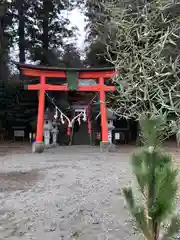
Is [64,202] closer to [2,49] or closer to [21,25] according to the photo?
[2,49]

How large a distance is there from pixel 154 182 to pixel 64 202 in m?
2.35

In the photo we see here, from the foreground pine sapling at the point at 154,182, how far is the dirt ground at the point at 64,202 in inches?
7.6

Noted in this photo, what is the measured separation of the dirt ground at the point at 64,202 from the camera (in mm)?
2588

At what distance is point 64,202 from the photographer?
135 inches

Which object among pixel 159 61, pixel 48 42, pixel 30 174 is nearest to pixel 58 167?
pixel 30 174

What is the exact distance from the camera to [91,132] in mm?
10805

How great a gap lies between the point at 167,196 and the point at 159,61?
4.25 ft

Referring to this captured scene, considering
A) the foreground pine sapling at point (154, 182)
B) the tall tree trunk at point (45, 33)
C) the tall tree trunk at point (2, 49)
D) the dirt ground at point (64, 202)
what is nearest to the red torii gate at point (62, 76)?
the dirt ground at point (64, 202)

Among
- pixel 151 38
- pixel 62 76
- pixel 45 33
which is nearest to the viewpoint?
pixel 151 38

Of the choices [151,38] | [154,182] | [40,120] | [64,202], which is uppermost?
[151,38]

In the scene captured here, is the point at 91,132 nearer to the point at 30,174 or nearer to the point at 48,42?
the point at 48,42

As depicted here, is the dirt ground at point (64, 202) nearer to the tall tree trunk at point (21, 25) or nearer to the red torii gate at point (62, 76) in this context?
the red torii gate at point (62, 76)

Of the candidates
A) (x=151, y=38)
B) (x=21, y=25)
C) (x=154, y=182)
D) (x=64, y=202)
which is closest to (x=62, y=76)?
(x=21, y=25)

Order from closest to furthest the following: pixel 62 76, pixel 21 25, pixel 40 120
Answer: pixel 40 120, pixel 62 76, pixel 21 25
